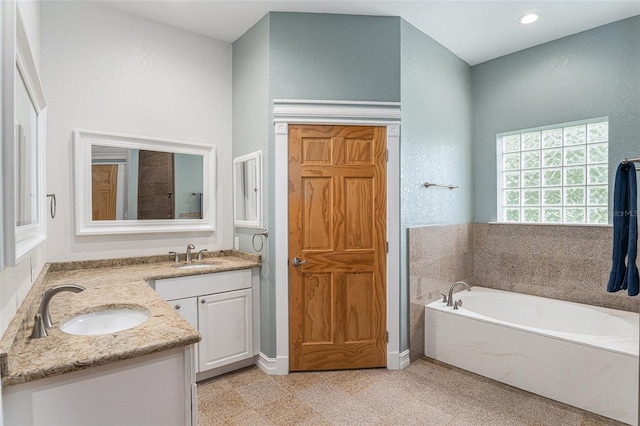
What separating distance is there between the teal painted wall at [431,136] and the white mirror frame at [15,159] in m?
2.38

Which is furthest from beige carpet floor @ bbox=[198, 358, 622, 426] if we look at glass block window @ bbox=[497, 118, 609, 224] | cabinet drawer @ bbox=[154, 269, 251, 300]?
glass block window @ bbox=[497, 118, 609, 224]

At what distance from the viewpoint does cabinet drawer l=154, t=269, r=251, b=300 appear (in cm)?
243

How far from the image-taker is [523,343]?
97.5 inches

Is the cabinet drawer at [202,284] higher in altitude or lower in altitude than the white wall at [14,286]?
lower

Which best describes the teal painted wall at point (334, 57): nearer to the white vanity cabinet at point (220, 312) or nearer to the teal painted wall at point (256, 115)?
the teal painted wall at point (256, 115)

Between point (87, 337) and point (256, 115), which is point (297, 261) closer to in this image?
point (256, 115)

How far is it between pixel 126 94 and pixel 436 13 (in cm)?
264

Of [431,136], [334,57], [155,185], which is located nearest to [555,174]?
[431,136]

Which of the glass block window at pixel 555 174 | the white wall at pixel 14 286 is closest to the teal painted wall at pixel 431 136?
the glass block window at pixel 555 174

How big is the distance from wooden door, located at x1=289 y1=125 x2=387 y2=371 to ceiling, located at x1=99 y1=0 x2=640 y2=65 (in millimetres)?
943

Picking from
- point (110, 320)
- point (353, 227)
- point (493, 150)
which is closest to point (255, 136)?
point (353, 227)

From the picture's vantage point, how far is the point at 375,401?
2.34 meters

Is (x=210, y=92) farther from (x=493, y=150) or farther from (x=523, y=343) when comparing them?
(x=523, y=343)

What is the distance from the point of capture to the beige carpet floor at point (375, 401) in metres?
2.14
